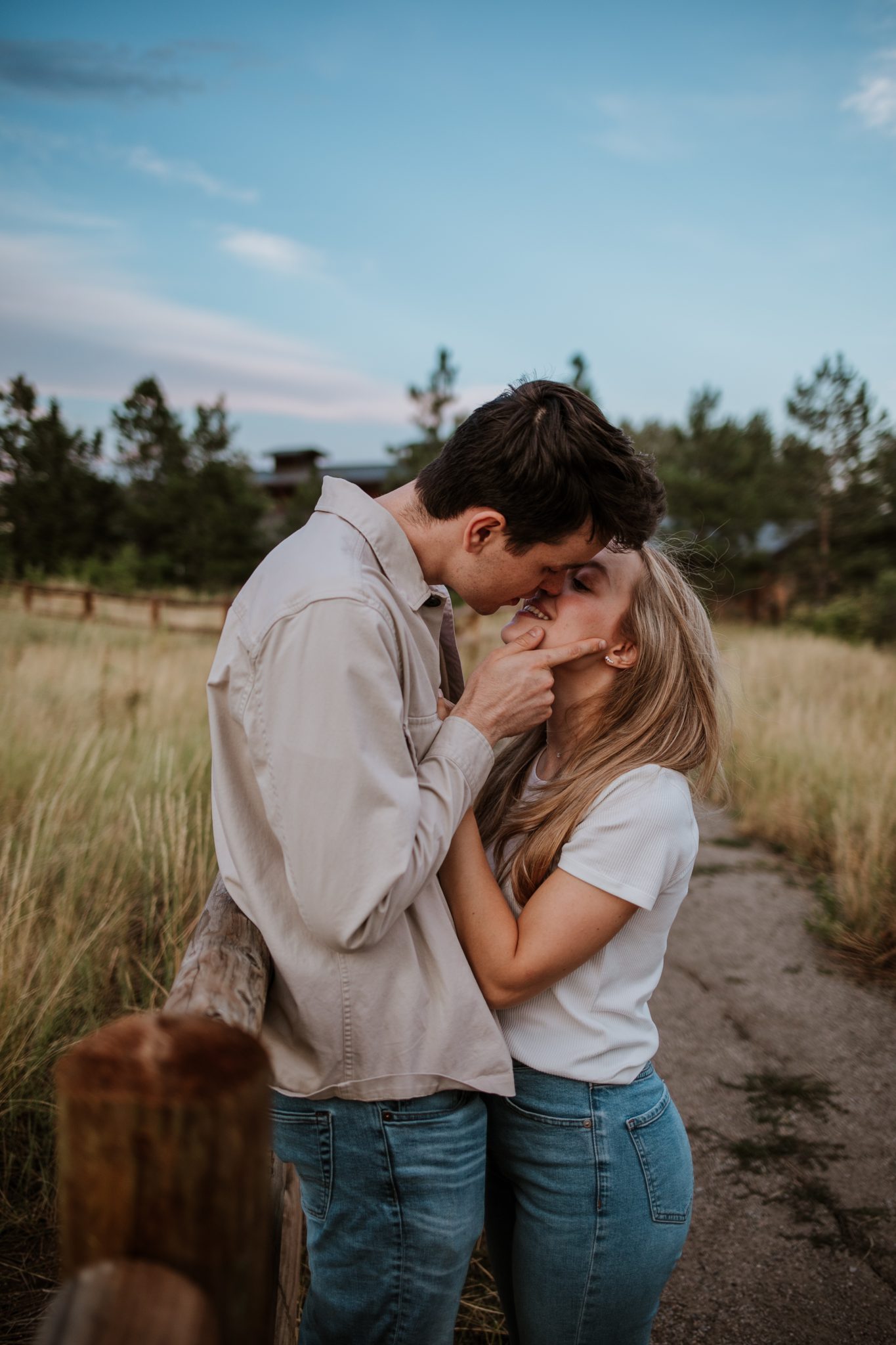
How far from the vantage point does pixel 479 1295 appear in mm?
2580

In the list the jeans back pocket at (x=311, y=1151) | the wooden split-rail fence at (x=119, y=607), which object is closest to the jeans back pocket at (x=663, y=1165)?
the jeans back pocket at (x=311, y=1151)

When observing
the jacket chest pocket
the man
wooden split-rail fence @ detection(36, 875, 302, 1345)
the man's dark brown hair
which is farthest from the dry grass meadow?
wooden split-rail fence @ detection(36, 875, 302, 1345)

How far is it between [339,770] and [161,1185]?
65 cm

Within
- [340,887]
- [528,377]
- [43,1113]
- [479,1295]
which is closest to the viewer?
[340,887]

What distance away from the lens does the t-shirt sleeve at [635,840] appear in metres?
1.65

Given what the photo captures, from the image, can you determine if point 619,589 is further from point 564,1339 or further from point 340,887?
point 564,1339

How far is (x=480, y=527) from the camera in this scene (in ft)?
5.71

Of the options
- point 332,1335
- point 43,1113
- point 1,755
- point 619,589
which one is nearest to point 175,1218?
point 332,1335

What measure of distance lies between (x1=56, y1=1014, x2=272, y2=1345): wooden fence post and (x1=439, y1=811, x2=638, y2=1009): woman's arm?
3.05 feet

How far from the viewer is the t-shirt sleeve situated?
1.65m

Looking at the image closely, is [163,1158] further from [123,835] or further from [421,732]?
[123,835]

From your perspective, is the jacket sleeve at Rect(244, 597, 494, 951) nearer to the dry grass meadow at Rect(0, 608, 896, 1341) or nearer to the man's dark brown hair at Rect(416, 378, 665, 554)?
the man's dark brown hair at Rect(416, 378, 665, 554)

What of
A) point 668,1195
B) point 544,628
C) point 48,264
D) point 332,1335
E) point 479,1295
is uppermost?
point 48,264

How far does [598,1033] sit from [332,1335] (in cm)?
71
